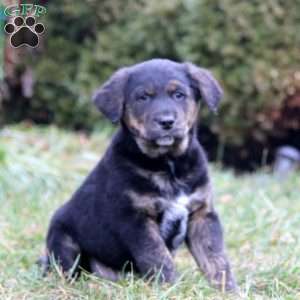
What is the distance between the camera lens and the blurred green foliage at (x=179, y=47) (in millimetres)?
8273

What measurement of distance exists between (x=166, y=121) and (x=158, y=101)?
0.16m

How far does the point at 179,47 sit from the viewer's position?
27.7 ft

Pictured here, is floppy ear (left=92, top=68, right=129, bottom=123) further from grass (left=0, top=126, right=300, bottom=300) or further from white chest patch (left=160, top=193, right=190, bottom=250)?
grass (left=0, top=126, right=300, bottom=300)

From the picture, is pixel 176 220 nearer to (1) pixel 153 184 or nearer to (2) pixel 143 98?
(1) pixel 153 184

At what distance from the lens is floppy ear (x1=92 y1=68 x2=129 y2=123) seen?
4.47 m

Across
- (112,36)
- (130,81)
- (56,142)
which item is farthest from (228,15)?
(130,81)

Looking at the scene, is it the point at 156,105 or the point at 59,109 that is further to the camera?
the point at 59,109

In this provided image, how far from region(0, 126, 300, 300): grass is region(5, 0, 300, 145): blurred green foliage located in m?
0.64

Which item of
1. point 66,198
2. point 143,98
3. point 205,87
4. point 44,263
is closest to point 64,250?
point 44,263

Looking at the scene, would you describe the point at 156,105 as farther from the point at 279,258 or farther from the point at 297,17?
the point at 297,17

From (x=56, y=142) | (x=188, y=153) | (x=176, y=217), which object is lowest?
(x=56, y=142)

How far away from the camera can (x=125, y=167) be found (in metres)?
4.43

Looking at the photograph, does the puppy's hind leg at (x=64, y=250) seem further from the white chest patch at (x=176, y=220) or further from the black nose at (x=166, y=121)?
the black nose at (x=166, y=121)

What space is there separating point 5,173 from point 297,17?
3.49m
